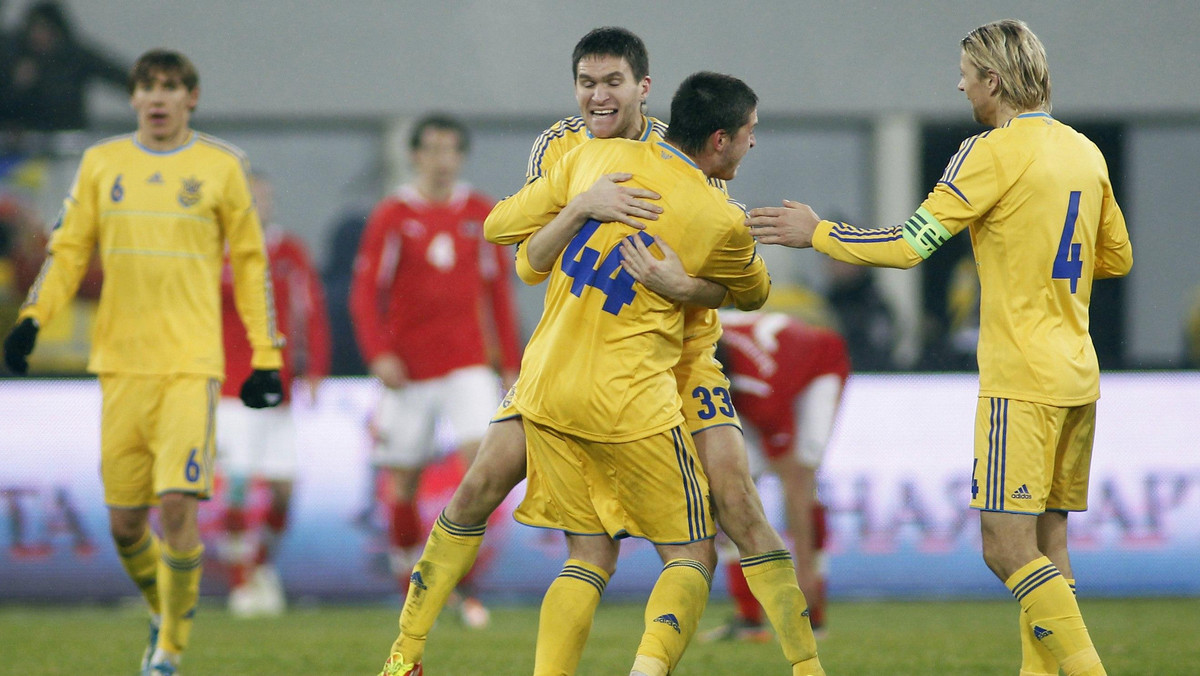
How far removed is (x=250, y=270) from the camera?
5.69 metres

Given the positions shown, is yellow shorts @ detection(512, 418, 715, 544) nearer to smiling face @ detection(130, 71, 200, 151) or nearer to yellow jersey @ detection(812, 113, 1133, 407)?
yellow jersey @ detection(812, 113, 1133, 407)

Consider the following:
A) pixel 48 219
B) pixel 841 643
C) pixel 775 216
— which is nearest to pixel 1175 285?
pixel 841 643

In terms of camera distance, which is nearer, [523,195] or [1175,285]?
[523,195]

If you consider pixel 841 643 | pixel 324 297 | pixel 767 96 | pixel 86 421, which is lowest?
pixel 841 643

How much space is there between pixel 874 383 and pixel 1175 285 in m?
3.81

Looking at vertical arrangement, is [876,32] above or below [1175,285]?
above

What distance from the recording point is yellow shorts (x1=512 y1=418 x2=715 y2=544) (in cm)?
413

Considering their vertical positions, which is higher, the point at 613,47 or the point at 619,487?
the point at 613,47

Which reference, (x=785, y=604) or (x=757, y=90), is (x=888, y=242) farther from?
(x=757, y=90)

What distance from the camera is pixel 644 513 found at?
420cm

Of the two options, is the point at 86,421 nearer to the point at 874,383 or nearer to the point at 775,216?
the point at 874,383

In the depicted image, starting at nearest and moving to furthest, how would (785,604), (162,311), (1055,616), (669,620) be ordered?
1. (669,620)
2. (1055,616)
3. (785,604)
4. (162,311)

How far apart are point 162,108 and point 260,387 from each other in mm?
1156

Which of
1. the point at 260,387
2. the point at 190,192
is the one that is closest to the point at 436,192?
the point at 190,192
